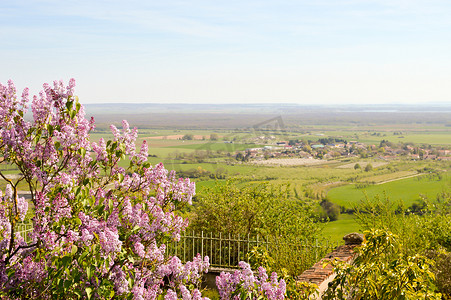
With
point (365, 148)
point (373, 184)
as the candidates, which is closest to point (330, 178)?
point (373, 184)

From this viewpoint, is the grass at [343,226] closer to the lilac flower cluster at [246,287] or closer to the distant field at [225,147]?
the distant field at [225,147]

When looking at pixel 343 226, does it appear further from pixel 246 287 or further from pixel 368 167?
pixel 246 287

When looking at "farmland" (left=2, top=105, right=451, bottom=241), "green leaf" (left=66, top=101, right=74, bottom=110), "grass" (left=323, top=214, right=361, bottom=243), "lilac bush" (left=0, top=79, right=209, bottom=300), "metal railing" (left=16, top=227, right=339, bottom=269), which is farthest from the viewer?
"farmland" (left=2, top=105, right=451, bottom=241)

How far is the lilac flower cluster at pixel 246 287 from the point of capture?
4090 mm

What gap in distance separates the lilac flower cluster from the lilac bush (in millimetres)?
298

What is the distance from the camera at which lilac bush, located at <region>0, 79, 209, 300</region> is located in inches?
148

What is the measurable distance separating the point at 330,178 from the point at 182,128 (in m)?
74.1

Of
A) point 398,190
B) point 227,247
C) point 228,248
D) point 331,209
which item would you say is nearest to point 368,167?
A: point 398,190

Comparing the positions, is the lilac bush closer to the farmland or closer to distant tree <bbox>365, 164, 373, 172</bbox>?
the farmland

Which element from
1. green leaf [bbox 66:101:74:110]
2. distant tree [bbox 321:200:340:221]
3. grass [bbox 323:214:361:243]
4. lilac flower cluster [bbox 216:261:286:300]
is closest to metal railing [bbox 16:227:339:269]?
lilac flower cluster [bbox 216:261:286:300]

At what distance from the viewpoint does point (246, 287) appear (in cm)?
408

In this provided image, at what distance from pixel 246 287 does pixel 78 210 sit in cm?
161

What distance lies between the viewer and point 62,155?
4199 millimetres

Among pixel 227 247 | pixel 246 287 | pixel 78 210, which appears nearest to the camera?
pixel 78 210
